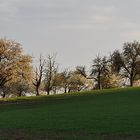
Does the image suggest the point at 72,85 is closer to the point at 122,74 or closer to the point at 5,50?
the point at 122,74

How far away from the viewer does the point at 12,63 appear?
105 m

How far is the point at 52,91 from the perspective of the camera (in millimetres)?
149000

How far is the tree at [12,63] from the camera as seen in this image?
103312 mm

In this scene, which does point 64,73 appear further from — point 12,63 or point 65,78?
point 12,63

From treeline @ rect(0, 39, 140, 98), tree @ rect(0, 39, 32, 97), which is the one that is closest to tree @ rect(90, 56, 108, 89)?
treeline @ rect(0, 39, 140, 98)

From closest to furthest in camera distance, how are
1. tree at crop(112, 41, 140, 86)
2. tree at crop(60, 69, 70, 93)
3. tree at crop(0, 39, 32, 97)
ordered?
tree at crop(0, 39, 32, 97) → tree at crop(112, 41, 140, 86) → tree at crop(60, 69, 70, 93)

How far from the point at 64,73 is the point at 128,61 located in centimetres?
2816

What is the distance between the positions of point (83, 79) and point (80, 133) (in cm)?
12219

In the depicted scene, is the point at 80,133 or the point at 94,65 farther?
the point at 94,65

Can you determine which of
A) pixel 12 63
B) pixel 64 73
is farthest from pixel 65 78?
pixel 12 63

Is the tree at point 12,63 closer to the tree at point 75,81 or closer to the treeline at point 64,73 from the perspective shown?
the treeline at point 64,73

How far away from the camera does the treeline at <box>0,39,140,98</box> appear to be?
346 ft

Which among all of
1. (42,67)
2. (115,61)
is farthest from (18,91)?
(115,61)

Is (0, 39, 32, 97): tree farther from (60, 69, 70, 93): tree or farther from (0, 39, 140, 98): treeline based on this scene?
(60, 69, 70, 93): tree
